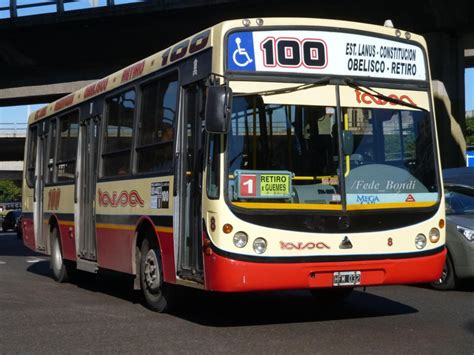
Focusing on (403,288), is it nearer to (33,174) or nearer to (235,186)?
(235,186)

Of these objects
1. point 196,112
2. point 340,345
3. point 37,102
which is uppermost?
point 37,102

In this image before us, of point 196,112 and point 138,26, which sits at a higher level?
point 138,26

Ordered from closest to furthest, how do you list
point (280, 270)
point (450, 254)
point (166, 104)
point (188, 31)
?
1. point (280, 270)
2. point (166, 104)
3. point (450, 254)
4. point (188, 31)

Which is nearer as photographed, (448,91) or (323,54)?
(323,54)

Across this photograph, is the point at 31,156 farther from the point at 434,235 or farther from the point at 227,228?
the point at 434,235

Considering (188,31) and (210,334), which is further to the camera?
(188,31)

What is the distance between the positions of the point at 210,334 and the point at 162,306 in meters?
1.47

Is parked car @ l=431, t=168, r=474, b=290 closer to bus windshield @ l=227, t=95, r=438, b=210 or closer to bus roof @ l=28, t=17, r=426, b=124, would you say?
Answer: bus windshield @ l=227, t=95, r=438, b=210

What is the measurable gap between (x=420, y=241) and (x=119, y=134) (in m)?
4.30

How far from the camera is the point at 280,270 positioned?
7.27 meters

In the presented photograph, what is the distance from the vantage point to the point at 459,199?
448 inches

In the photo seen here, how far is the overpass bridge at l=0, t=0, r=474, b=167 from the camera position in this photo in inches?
805

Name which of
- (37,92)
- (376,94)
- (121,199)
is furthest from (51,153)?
(37,92)

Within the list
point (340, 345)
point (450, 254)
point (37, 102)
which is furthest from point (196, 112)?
point (37, 102)
